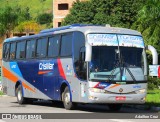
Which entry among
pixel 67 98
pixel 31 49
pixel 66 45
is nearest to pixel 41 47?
pixel 31 49

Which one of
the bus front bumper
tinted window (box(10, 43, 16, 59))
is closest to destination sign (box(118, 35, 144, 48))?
the bus front bumper

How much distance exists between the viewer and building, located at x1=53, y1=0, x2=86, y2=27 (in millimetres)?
91875

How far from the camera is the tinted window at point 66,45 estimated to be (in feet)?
→ 72.7

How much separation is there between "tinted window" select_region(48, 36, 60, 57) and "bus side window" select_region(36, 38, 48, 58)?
0.54 meters

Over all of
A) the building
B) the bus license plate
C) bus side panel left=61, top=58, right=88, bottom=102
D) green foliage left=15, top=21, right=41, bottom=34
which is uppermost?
the building

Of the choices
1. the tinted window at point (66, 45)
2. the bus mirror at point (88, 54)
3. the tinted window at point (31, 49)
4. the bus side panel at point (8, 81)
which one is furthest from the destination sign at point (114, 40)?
the bus side panel at point (8, 81)

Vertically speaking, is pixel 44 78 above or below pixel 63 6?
below

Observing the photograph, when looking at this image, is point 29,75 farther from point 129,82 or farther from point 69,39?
point 129,82

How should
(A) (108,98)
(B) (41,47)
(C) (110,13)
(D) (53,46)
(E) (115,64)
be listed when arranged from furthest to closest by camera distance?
(C) (110,13)
(B) (41,47)
(D) (53,46)
(E) (115,64)
(A) (108,98)

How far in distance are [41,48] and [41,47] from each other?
0.05m

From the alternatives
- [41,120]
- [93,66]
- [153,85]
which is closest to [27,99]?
[93,66]

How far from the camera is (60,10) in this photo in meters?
93.1

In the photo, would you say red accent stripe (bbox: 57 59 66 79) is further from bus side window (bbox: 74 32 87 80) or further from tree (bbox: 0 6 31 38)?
tree (bbox: 0 6 31 38)

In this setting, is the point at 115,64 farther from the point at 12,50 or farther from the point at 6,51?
the point at 6,51
